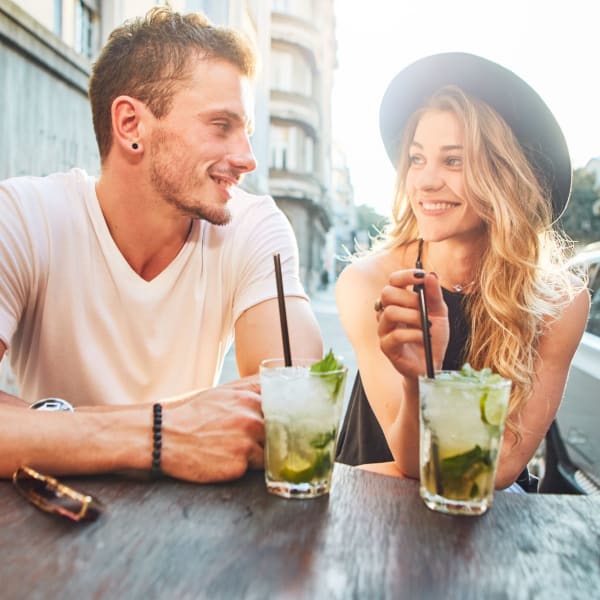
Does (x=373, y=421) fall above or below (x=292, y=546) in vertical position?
below

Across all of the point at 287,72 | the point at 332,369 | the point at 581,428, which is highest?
the point at 287,72

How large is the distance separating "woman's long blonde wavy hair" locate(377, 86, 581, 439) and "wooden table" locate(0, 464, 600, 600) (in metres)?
0.91

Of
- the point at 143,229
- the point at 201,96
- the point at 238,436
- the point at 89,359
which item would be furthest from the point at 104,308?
the point at 238,436

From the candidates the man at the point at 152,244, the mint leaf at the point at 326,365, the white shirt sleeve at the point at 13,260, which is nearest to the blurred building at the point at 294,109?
the man at the point at 152,244

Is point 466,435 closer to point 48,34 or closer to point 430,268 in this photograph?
point 430,268

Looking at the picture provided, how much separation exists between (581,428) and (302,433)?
2347mm

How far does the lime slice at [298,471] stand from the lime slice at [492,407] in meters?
0.34

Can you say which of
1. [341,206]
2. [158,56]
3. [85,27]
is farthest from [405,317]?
[341,206]

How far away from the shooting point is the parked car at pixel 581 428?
303cm

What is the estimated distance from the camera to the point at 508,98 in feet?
7.38

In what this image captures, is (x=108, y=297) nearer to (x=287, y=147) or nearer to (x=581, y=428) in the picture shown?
(x=581, y=428)

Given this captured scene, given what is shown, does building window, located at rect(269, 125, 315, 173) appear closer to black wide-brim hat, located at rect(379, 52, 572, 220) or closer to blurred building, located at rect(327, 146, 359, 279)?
black wide-brim hat, located at rect(379, 52, 572, 220)

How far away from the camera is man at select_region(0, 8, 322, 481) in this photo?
2.13 m

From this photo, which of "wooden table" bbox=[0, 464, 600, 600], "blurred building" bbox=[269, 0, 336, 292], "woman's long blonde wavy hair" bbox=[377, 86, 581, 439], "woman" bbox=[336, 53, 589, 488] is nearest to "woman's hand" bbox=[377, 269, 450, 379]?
"wooden table" bbox=[0, 464, 600, 600]
